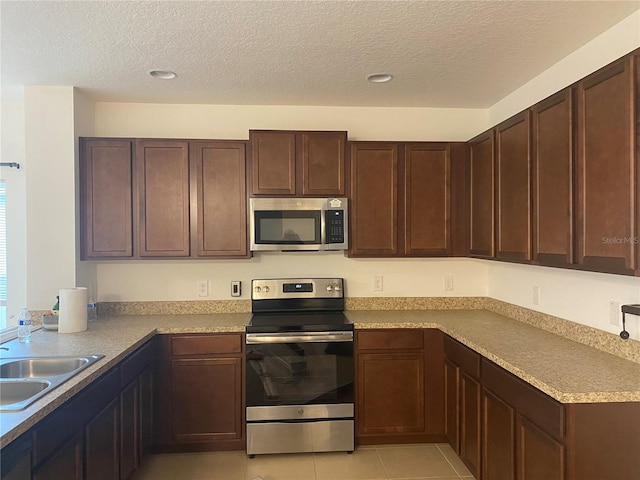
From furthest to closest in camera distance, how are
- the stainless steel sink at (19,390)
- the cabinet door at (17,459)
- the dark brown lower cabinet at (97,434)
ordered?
the stainless steel sink at (19,390), the dark brown lower cabinet at (97,434), the cabinet door at (17,459)

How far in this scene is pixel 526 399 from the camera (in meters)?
1.78

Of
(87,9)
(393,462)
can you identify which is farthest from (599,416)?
(87,9)

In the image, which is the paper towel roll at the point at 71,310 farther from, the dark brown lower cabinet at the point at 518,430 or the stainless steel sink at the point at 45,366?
the dark brown lower cabinet at the point at 518,430

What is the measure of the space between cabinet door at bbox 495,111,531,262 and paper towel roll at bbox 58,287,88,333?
Result: 2.69 metres

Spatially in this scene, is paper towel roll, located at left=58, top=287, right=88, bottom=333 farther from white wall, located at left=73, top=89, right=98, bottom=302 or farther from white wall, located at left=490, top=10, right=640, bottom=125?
white wall, located at left=490, top=10, right=640, bottom=125

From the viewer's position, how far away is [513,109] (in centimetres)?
296

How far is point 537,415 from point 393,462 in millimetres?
1268

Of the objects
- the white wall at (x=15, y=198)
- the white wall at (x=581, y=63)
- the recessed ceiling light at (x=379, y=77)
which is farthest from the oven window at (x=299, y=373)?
the white wall at (x=581, y=63)

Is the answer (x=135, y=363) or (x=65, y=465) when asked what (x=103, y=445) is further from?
(x=135, y=363)

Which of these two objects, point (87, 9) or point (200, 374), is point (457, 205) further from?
point (87, 9)

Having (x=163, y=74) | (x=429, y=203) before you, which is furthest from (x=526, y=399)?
(x=163, y=74)

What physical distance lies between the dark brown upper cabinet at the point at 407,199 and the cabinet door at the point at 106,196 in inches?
63.7

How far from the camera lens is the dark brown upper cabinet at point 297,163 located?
2.88 metres

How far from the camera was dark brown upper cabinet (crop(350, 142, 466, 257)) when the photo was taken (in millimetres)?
2967
